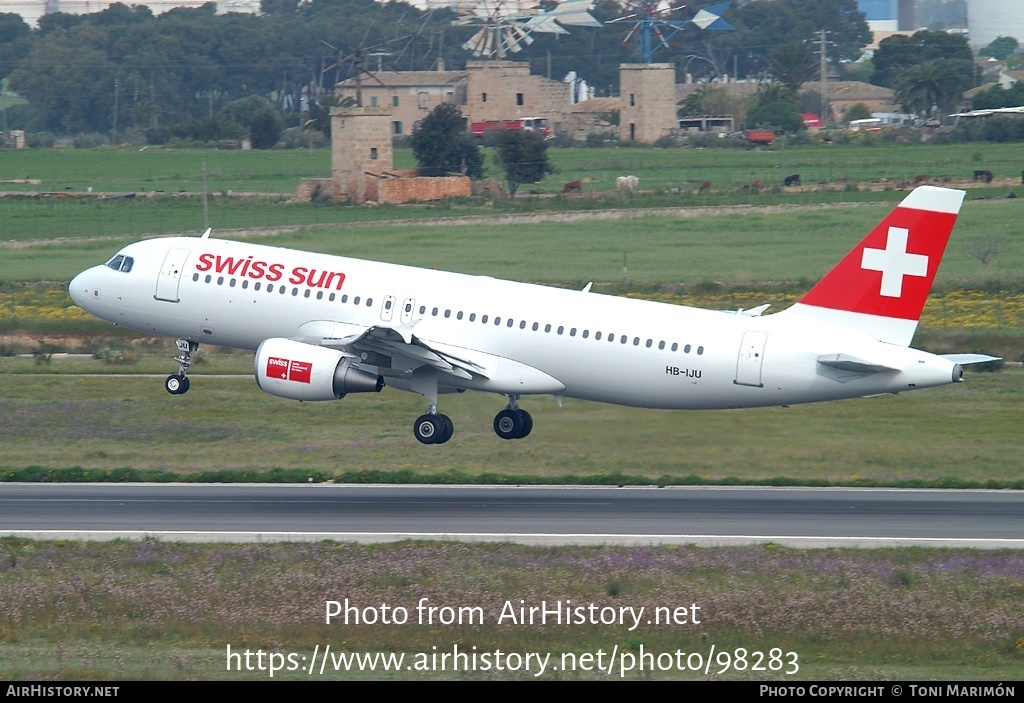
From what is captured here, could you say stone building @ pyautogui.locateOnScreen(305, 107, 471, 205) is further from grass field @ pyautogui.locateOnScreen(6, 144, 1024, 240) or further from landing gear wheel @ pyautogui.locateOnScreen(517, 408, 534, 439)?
landing gear wheel @ pyautogui.locateOnScreen(517, 408, 534, 439)

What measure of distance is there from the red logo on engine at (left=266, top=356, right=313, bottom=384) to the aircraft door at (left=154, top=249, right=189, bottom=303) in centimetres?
543

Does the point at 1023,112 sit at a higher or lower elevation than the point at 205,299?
higher

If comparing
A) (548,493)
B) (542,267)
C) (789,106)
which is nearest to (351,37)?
(789,106)

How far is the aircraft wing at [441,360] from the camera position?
3706 cm

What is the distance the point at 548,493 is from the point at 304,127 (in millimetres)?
120621

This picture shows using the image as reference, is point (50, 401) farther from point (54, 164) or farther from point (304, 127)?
point (304, 127)

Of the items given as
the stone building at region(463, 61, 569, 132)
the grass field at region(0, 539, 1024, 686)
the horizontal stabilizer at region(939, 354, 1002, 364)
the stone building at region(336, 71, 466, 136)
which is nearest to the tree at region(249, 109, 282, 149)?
the stone building at region(463, 61, 569, 132)

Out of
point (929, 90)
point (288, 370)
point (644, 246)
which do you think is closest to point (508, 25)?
point (929, 90)

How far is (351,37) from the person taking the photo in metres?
190

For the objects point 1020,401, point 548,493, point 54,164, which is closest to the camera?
point 548,493

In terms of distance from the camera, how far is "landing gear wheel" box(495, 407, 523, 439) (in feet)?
127

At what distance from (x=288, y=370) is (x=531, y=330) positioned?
21.0ft

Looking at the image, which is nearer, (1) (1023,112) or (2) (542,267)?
(2) (542,267)

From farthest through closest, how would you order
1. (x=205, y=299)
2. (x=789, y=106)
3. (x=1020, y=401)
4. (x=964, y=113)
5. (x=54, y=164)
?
(x=789, y=106) → (x=964, y=113) → (x=54, y=164) → (x=1020, y=401) → (x=205, y=299)
